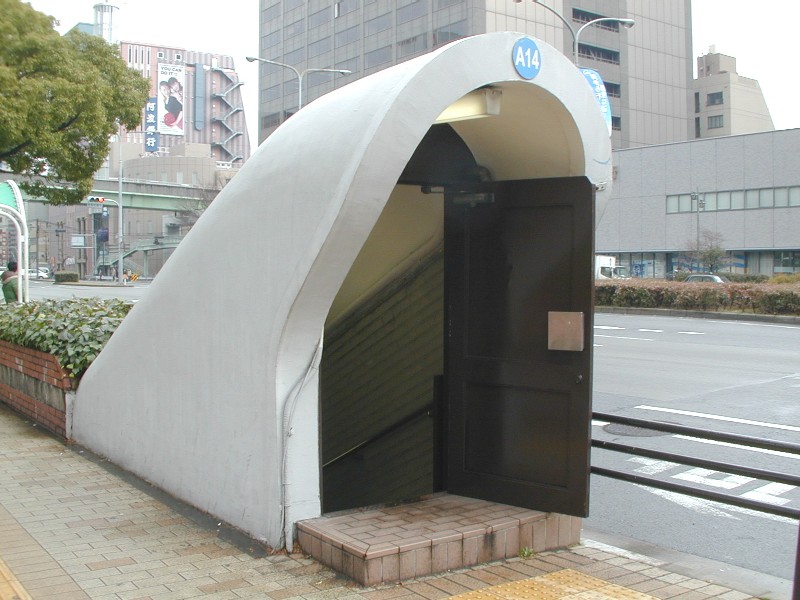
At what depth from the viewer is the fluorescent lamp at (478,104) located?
5.17 m

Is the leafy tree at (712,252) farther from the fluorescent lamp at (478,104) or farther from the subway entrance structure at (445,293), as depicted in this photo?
the fluorescent lamp at (478,104)

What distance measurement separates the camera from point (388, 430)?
809 centimetres

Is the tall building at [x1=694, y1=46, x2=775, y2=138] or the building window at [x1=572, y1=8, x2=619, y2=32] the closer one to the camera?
the building window at [x1=572, y1=8, x2=619, y2=32]

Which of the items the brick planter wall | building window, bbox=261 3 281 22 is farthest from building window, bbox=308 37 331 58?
the brick planter wall

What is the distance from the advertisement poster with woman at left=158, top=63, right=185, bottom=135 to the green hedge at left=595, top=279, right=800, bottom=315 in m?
127

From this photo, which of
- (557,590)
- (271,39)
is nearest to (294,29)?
(271,39)

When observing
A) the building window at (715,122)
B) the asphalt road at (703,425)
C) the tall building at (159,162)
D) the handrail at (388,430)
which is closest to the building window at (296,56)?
the tall building at (159,162)

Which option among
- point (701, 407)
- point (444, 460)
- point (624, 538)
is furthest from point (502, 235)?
point (701, 407)

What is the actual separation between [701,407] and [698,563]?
6207 mm

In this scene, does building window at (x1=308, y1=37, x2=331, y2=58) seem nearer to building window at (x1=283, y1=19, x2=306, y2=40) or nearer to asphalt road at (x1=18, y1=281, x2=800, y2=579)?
building window at (x1=283, y1=19, x2=306, y2=40)

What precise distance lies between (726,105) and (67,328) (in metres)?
86.0

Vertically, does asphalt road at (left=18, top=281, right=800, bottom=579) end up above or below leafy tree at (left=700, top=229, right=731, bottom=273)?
below

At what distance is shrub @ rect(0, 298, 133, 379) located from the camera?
8.38m

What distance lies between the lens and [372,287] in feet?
26.3
